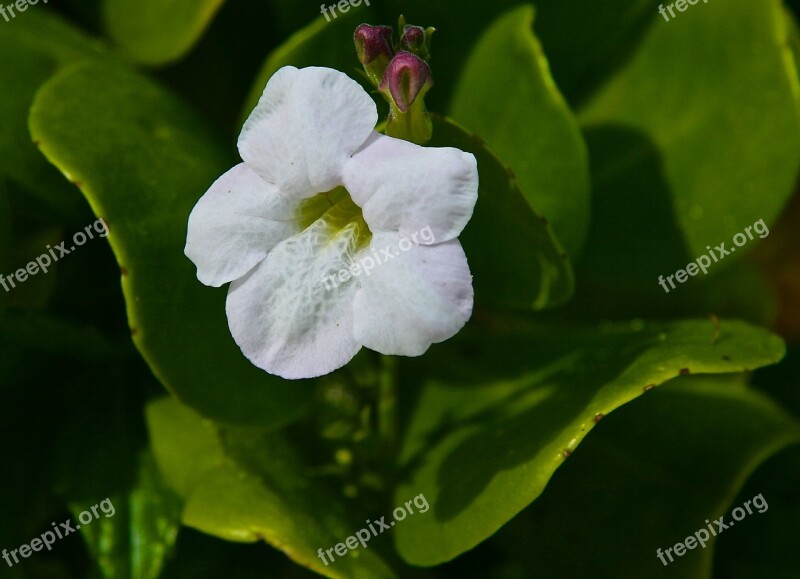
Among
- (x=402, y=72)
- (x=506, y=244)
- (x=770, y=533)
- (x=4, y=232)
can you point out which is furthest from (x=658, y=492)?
(x=4, y=232)

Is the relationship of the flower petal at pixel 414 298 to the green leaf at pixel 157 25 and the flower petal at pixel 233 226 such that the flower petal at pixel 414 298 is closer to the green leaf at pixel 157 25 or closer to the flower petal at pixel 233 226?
the flower petal at pixel 233 226

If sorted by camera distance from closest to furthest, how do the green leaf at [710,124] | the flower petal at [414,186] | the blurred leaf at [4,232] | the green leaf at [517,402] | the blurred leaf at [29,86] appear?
the flower petal at [414,186]
the green leaf at [517,402]
the blurred leaf at [4,232]
the blurred leaf at [29,86]
the green leaf at [710,124]

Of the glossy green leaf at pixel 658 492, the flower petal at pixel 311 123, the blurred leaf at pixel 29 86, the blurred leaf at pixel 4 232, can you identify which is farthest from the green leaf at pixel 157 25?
the glossy green leaf at pixel 658 492

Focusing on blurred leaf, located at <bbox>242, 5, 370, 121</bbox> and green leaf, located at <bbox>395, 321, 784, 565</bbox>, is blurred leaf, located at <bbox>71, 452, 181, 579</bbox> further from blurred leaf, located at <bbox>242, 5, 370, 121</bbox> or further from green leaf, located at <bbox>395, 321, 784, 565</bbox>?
blurred leaf, located at <bbox>242, 5, 370, 121</bbox>

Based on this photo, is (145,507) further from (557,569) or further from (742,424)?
(742,424)

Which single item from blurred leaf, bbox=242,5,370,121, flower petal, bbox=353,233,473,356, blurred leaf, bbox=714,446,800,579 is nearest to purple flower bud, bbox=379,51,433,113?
flower petal, bbox=353,233,473,356

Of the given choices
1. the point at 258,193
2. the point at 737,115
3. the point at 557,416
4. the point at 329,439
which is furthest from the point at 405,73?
the point at 737,115
